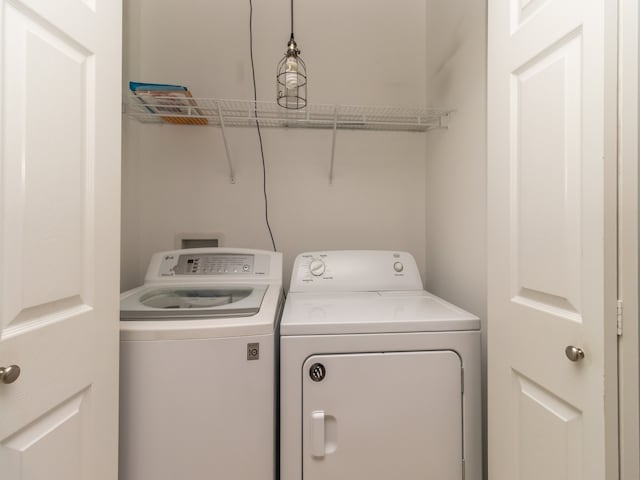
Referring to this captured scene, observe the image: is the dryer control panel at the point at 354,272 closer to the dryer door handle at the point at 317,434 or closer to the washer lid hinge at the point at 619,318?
the dryer door handle at the point at 317,434

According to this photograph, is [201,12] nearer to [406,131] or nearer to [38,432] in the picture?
[406,131]

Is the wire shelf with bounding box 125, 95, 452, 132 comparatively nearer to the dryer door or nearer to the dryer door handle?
the dryer door

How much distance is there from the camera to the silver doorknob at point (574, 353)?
2.31ft

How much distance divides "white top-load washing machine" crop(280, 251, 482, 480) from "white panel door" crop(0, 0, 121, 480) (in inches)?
21.1

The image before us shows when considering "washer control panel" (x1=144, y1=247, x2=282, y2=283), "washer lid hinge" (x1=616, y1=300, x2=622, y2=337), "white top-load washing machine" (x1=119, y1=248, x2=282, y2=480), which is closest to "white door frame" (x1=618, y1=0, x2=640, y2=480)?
"washer lid hinge" (x1=616, y1=300, x2=622, y2=337)

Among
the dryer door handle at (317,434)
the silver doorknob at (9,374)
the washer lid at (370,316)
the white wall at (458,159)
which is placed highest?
the white wall at (458,159)

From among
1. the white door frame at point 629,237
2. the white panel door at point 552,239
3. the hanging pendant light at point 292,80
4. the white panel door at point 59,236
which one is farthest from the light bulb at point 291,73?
the white door frame at point 629,237

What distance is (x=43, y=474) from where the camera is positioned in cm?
71

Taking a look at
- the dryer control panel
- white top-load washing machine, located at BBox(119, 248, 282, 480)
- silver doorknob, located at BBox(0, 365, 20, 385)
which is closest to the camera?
silver doorknob, located at BBox(0, 365, 20, 385)

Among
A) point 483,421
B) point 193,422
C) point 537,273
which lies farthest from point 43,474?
point 483,421

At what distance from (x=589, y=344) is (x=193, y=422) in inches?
42.6

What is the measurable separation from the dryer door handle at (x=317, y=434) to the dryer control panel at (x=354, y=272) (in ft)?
2.05

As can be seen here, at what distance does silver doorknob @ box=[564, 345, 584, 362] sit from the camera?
0.70 meters

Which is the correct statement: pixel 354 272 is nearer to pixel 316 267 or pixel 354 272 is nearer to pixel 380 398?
pixel 316 267
